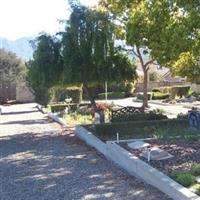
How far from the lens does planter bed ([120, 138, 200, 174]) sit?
32.1ft

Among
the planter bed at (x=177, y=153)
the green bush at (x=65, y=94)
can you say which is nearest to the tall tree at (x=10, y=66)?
the green bush at (x=65, y=94)

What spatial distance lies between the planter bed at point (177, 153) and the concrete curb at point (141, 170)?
24 centimetres

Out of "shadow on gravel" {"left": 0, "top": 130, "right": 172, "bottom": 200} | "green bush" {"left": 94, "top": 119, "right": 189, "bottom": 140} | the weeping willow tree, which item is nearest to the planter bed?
"shadow on gravel" {"left": 0, "top": 130, "right": 172, "bottom": 200}

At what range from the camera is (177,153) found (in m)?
11.1

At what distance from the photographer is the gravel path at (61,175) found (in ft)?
28.5

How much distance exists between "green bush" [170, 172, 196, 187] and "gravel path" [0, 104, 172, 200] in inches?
A: 15.2

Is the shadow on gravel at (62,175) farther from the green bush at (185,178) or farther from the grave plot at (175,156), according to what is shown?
the grave plot at (175,156)

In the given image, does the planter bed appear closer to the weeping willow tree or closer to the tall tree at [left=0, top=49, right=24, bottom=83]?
the weeping willow tree

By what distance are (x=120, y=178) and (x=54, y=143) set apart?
607cm

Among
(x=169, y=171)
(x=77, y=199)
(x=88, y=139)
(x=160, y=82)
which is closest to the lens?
(x=77, y=199)

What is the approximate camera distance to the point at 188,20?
13.6 m

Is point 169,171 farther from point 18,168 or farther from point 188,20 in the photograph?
point 188,20

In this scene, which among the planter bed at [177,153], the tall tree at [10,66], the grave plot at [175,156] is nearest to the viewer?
the grave plot at [175,156]

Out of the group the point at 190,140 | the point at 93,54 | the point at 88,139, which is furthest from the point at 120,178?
the point at 93,54
